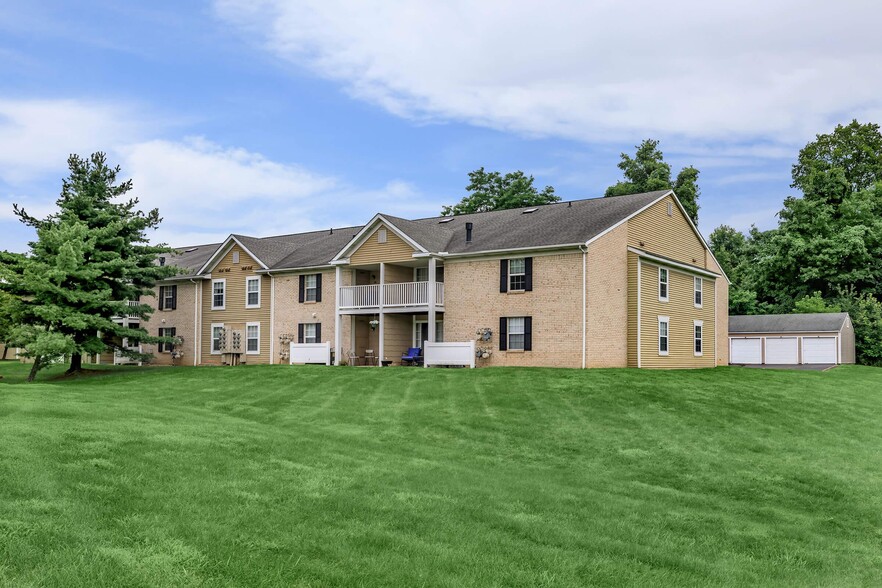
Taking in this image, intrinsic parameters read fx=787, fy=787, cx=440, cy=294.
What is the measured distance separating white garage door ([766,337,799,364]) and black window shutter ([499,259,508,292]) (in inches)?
1052

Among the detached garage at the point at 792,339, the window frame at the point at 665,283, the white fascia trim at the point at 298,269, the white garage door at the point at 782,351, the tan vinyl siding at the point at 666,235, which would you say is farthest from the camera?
Result: the white garage door at the point at 782,351

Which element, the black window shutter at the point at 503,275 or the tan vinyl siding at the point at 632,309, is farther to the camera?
the tan vinyl siding at the point at 632,309

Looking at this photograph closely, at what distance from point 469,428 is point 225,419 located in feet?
16.8

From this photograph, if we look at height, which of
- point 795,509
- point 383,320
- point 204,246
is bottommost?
point 795,509

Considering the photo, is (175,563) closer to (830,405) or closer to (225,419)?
(225,419)

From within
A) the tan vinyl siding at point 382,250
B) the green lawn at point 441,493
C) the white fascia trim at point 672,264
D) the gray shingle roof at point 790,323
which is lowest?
the green lawn at point 441,493

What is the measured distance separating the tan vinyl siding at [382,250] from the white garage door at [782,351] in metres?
28.1

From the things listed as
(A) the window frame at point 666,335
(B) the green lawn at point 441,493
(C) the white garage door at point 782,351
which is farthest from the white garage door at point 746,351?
(B) the green lawn at point 441,493

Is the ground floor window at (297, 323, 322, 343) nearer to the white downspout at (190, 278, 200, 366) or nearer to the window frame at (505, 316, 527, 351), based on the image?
the white downspout at (190, 278, 200, 366)

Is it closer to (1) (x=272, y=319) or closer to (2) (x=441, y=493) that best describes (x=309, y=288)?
(1) (x=272, y=319)

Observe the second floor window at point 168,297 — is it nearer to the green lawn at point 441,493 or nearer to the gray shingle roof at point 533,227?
the gray shingle roof at point 533,227

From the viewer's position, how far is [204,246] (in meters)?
47.7

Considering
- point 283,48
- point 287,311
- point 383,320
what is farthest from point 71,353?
point 283,48

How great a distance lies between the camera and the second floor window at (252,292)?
37.7 metres
